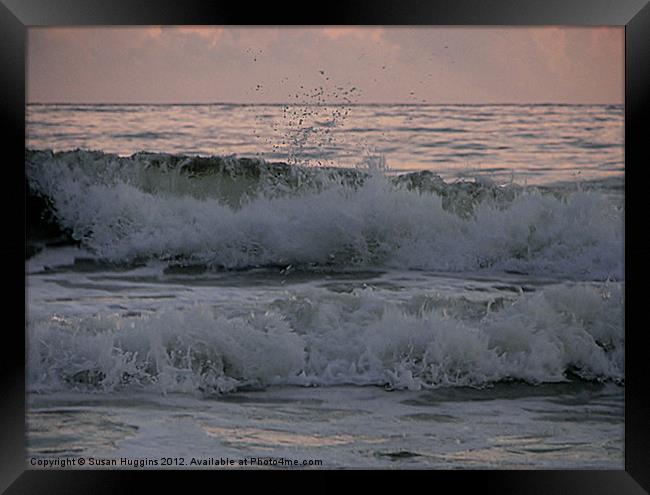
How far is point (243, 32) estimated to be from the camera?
137 inches

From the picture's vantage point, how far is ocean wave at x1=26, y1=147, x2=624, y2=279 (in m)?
3.53

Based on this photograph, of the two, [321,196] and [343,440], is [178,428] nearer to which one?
[343,440]

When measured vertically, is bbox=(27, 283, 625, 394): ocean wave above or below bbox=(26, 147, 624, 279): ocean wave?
below

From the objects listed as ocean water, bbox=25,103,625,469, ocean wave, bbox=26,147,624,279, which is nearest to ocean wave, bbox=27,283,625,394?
ocean water, bbox=25,103,625,469

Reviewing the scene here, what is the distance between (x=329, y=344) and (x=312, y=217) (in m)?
0.51

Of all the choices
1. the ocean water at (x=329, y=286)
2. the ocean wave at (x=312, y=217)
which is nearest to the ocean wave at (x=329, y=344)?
the ocean water at (x=329, y=286)

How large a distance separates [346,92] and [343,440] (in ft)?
4.46

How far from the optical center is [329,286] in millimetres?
3576

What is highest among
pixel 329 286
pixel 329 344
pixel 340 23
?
pixel 340 23

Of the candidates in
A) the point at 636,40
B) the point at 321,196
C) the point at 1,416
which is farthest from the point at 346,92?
the point at 1,416

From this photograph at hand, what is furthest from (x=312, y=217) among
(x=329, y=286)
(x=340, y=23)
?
(x=340, y=23)

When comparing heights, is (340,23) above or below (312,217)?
→ above

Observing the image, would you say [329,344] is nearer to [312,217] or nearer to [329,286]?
[329,286]

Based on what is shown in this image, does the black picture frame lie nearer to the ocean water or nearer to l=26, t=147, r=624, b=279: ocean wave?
the ocean water
